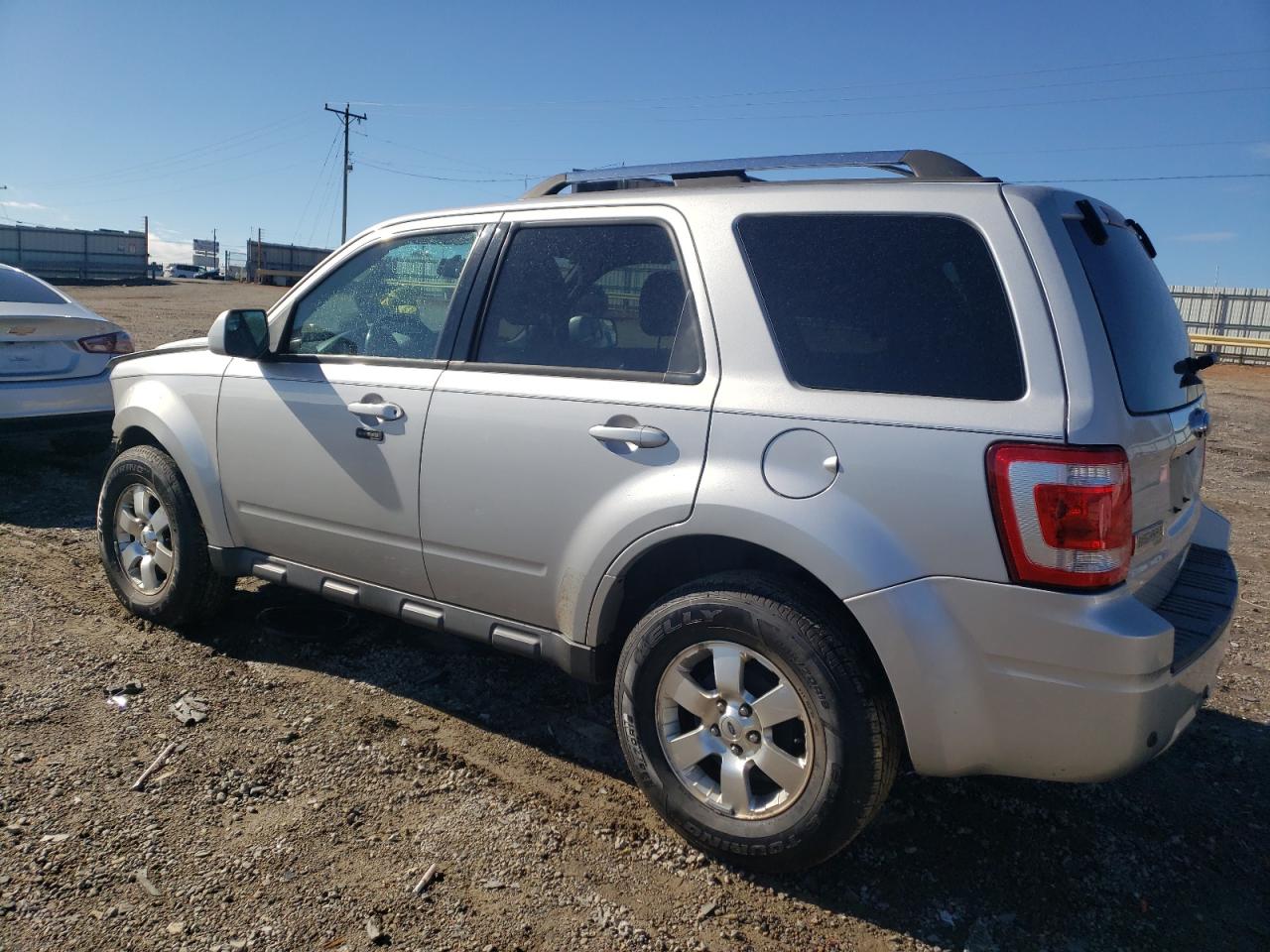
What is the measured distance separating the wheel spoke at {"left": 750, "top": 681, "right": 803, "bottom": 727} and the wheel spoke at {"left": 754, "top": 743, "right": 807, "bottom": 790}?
0.08m

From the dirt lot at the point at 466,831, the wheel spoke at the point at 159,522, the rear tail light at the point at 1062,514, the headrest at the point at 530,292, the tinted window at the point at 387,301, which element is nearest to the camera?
the rear tail light at the point at 1062,514

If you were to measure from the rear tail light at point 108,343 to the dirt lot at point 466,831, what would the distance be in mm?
3502

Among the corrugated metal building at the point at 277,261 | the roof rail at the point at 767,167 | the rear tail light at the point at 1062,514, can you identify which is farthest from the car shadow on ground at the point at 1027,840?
the corrugated metal building at the point at 277,261

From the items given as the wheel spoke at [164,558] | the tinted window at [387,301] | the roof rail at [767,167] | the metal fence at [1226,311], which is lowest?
the wheel spoke at [164,558]

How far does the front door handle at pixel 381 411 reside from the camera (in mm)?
3569

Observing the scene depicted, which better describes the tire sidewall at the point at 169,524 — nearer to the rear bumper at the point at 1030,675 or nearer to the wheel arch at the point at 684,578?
the wheel arch at the point at 684,578

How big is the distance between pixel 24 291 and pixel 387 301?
520cm

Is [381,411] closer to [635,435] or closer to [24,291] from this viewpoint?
[635,435]

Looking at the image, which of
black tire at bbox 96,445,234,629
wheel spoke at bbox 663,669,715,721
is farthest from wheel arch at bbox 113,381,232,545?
wheel spoke at bbox 663,669,715,721

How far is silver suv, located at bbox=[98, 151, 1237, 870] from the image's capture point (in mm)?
2416

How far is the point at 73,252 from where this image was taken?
49844 millimetres

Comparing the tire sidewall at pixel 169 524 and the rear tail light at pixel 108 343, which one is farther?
the rear tail light at pixel 108 343

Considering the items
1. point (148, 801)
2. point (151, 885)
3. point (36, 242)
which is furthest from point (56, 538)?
point (36, 242)

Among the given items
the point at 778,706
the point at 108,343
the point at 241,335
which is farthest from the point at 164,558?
the point at 108,343
